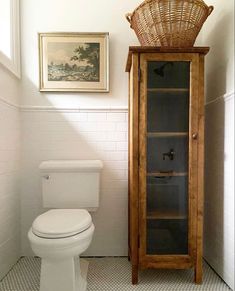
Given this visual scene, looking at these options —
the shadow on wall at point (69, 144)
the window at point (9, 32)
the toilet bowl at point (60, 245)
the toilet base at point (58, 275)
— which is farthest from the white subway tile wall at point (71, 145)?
the toilet base at point (58, 275)

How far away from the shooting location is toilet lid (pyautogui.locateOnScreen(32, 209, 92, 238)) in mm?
1312

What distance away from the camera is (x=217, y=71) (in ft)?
5.61

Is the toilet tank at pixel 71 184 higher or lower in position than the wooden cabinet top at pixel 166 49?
lower

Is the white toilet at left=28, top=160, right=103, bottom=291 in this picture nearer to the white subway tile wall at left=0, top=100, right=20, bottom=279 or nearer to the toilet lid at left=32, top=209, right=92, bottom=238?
the toilet lid at left=32, top=209, right=92, bottom=238

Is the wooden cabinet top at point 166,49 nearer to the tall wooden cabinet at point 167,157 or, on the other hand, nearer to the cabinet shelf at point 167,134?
the tall wooden cabinet at point 167,157

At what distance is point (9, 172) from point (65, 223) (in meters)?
0.65

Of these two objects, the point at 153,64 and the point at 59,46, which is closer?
the point at 153,64

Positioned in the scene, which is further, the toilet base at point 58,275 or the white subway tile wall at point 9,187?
the white subway tile wall at point 9,187

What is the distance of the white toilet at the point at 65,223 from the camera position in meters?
1.31

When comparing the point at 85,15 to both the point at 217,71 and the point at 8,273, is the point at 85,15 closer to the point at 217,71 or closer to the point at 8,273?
the point at 217,71

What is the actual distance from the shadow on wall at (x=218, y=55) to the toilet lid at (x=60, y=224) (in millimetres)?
1209

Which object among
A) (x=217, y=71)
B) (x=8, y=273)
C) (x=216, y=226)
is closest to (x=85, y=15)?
(x=217, y=71)

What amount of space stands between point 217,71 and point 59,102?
1203 mm

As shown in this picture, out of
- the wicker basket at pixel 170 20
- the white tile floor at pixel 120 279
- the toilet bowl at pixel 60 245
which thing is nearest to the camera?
the toilet bowl at pixel 60 245
